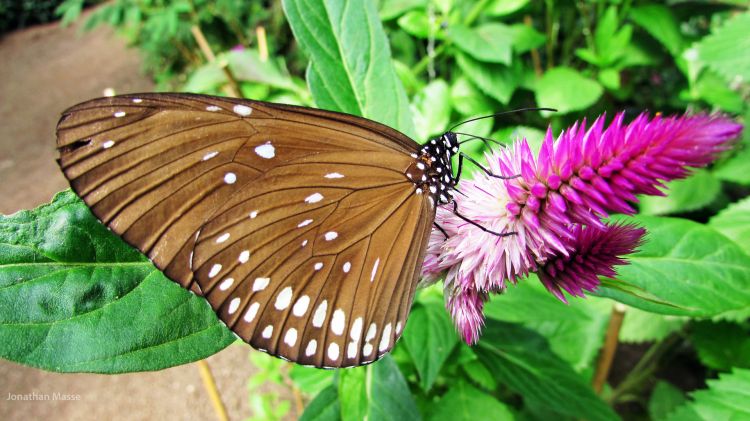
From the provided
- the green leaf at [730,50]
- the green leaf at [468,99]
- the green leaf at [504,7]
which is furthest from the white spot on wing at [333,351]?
the green leaf at [504,7]

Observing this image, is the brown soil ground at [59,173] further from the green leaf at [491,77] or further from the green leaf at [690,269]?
the green leaf at [690,269]

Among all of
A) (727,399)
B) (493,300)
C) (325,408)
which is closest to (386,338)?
(325,408)

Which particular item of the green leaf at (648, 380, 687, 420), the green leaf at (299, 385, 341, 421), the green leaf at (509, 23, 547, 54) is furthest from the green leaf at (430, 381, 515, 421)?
the green leaf at (509, 23, 547, 54)

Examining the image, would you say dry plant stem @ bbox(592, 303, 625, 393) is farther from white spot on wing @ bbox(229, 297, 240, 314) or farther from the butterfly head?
white spot on wing @ bbox(229, 297, 240, 314)

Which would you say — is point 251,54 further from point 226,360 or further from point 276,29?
point 276,29

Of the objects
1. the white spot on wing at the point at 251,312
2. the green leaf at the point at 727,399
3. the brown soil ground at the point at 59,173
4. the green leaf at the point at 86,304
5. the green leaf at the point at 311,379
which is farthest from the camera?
the brown soil ground at the point at 59,173

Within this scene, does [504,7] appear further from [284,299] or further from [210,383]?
[210,383]
